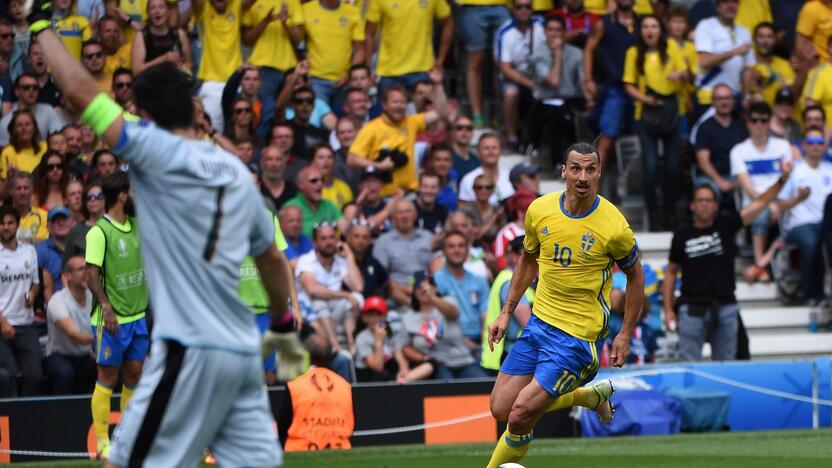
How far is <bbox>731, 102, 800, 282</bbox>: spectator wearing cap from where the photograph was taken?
18.2 metres

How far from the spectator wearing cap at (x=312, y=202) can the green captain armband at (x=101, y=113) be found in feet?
33.8

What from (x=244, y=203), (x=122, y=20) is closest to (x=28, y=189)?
(x=122, y=20)

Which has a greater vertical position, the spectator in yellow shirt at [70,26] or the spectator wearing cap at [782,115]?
the spectator in yellow shirt at [70,26]

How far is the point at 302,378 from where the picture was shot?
477 inches

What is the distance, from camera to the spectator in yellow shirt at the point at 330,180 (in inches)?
658

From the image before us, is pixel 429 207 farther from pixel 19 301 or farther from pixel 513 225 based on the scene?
pixel 19 301

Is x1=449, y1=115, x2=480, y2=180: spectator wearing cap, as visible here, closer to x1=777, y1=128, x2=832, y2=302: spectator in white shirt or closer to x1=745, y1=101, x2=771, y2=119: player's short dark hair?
x1=745, y1=101, x2=771, y2=119: player's short dark hair

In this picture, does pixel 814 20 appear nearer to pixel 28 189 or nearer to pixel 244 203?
Answer: pixel 28 189

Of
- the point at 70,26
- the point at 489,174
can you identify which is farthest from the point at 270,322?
the point at 70,26

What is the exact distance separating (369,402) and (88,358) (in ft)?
9.64

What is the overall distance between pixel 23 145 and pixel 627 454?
804 cm

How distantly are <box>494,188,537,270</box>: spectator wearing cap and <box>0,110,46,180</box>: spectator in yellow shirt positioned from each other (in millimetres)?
5471

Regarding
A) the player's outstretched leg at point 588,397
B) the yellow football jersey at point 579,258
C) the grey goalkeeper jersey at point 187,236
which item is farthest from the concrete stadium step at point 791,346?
the grey goalkeeper jersey at point 187,236

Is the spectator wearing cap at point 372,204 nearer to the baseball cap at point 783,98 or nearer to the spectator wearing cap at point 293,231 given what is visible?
the spectator wearing cap at point 293,231
